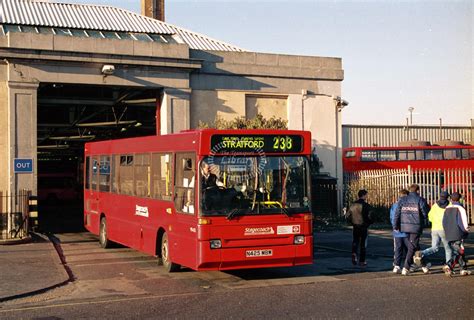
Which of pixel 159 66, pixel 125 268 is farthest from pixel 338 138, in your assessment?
pixel 125 268

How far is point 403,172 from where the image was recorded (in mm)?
26844

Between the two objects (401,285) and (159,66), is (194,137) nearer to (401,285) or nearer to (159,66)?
(401,285)

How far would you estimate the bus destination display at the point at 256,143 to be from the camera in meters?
12.8

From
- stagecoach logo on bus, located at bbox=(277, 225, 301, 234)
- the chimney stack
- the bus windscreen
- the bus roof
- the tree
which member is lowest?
stagecoach logo on bus, located at bbox=(277, 225, 301, 234)

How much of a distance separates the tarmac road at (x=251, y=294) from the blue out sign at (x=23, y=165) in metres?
7.71

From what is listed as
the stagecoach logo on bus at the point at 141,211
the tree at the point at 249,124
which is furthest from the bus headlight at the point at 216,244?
the tree at the point at 249,124

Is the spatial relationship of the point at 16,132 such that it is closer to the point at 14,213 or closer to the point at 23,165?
the point at 23,165

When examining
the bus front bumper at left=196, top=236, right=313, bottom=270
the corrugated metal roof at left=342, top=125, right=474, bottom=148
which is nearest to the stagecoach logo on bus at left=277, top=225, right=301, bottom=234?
the bus front bumper at left=196, top=236, right=313, bottom=270

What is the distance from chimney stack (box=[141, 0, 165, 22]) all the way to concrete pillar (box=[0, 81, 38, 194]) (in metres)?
23.2

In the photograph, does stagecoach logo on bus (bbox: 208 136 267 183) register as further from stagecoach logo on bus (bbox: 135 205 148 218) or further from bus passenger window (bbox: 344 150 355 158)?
bus passenger window (bbox: 344 150 355 158)

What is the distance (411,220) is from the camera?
13.8m

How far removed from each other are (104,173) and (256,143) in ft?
26.0

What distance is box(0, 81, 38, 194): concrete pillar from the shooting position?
23172mm

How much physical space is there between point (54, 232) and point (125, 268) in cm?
1073
